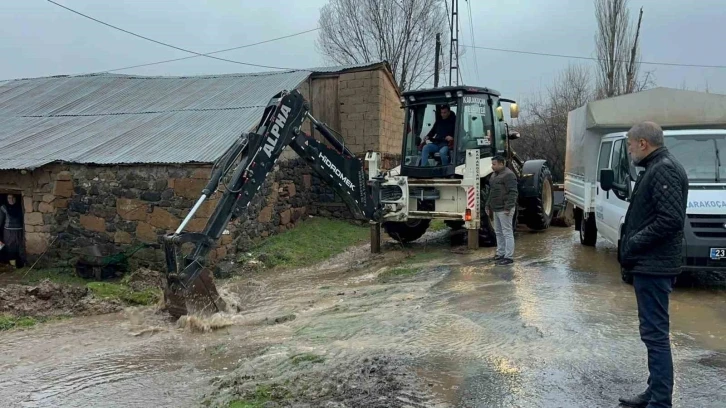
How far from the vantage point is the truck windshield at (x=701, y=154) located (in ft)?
25.0

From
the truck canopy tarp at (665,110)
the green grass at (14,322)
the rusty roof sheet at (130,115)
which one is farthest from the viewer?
the rusty roof sheet at (130,115)

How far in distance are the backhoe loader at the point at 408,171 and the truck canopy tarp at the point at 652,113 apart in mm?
1545

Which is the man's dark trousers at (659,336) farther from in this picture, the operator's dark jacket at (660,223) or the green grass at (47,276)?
the green grass at (47,276)

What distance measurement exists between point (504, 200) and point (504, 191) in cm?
15

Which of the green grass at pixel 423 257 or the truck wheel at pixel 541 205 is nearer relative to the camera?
the green grass at pixel 423 257

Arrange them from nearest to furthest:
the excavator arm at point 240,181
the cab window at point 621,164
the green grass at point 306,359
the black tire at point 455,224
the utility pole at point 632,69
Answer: the green grass at point 306,359 < the excavator arm at point 240,181 < the cab window at point 621,164 < the black tire at point 455,224 < the utility pole at point 632,69

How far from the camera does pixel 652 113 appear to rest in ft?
34.2

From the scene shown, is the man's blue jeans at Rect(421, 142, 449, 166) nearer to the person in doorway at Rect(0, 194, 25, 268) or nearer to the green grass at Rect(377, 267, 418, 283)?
the green grass at Rect(377, 267, 418, 283)

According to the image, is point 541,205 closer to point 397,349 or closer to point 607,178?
point 607,178

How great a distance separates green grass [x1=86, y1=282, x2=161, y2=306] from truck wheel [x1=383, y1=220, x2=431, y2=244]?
16.0 feet

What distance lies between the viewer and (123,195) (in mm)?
12203

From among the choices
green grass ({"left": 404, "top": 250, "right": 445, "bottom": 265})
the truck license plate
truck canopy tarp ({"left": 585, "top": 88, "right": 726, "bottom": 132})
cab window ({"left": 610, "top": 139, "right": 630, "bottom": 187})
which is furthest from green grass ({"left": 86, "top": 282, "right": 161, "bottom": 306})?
truck canopy tarp ({"left": 585, "top": 88, "right": 726, "bottom": 132})

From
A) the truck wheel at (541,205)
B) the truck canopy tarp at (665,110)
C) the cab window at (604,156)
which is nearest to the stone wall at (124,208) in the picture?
the truck wheel at (541,205)

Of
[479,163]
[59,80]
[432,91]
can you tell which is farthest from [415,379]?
[59,80]
